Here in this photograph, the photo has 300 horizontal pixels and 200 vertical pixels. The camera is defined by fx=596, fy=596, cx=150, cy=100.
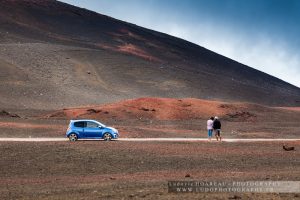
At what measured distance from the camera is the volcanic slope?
8025cm

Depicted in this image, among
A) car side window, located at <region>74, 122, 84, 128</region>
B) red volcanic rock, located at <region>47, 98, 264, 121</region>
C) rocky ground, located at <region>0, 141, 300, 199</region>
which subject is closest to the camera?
rocky ground, located at <region>0, 141, 300, 199</region>

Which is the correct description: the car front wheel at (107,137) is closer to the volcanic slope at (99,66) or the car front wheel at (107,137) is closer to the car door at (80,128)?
the car door at (80,128)

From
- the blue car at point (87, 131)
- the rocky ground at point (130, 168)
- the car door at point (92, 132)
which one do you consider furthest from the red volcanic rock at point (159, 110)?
the rocky ground at point (130, 168)

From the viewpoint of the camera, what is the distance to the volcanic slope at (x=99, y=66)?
8025cm

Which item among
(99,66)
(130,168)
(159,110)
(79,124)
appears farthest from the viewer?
(99,66)

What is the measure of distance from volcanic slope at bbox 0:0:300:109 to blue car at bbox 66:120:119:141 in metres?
35.0

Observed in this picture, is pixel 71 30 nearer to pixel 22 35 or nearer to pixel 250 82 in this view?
pixel 22 35

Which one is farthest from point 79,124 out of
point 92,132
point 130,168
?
point 130,168

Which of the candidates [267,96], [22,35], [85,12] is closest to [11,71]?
[22,35]

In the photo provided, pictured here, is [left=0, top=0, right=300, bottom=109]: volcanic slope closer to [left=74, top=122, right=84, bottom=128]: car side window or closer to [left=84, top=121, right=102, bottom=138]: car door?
[left=74, top=122, right=84, bottom=128]: car side window

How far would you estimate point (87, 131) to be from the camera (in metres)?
34.9

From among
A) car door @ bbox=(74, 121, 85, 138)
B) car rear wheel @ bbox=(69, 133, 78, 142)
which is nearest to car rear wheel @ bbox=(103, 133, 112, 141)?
car door @ bbox=(74, 121, 85, 138)

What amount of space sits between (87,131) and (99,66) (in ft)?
205

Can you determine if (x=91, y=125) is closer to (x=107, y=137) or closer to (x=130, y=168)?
(x=107, y=137)
